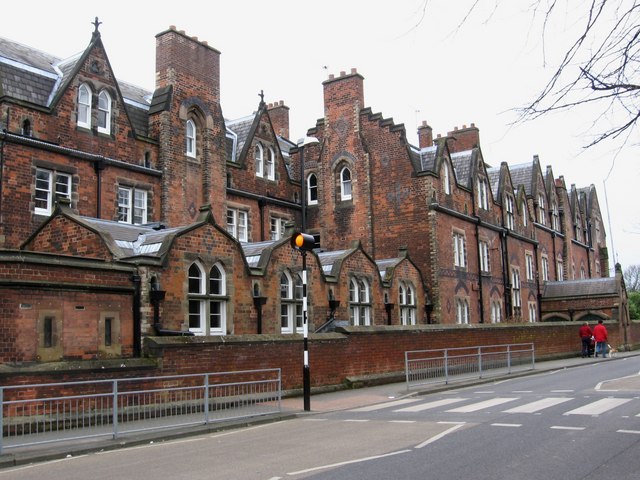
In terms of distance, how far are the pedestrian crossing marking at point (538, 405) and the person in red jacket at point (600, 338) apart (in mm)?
18767

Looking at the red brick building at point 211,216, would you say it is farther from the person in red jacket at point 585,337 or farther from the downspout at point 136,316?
the person in red jacket at point 585,337

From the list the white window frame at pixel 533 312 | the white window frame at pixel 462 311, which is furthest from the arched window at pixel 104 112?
the white window frame at pixel 533 312

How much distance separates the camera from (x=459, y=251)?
1437 inches

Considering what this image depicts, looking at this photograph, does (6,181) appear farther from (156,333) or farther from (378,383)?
(378,383)

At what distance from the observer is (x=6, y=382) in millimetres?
12766

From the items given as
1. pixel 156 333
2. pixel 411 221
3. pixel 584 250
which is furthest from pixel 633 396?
pixel 584 250

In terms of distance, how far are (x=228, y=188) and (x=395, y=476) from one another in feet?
78.0

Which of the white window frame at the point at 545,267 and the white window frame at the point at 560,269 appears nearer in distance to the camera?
the white window frame at the point at 545,267

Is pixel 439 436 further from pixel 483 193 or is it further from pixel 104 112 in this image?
pixel 483 193

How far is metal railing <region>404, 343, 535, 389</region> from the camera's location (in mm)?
20734

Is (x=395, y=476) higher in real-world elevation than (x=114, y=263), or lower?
lower

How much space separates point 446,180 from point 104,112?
18.2 metres

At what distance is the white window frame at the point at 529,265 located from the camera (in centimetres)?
4675

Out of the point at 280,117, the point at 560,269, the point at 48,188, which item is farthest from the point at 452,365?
the point at 560,269
